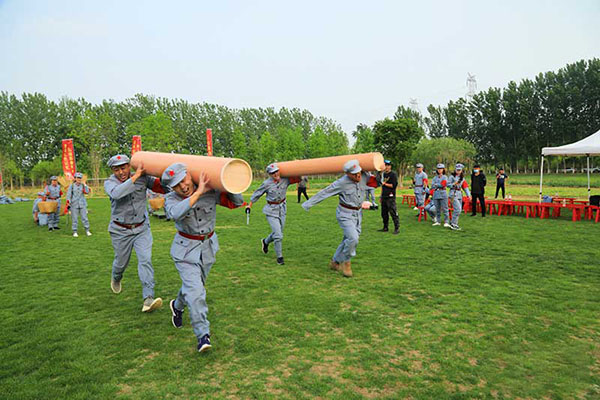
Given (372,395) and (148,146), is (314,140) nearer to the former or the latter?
(148,146)

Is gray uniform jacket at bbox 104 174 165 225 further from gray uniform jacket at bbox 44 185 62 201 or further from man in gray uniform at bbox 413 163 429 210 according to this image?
man in gray uniform at bbox 413 163 429 210

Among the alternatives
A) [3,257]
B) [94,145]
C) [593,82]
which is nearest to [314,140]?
[94,145]

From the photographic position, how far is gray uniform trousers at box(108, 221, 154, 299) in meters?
5.49

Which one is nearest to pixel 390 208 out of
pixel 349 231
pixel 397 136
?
pixel 349 231

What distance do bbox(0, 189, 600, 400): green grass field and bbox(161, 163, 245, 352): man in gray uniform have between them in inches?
20.1

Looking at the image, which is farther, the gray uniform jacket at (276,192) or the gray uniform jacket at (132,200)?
the gray uniform jacket at (276,192)

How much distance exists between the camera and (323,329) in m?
4.88

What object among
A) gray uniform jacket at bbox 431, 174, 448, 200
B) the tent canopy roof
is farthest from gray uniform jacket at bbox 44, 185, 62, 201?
the tent canopy roof

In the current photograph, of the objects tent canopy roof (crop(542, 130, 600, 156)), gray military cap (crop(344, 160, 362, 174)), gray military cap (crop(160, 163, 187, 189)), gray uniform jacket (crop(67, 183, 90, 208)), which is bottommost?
gray uniform jacket (crop(67, 183, 90, 208))

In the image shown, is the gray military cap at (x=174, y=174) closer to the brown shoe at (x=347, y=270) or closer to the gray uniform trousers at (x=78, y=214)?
the brown shoe at (x=347, y=270)

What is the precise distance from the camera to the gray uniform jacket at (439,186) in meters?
12.4

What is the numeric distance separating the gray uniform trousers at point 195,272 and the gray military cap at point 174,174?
710 mm

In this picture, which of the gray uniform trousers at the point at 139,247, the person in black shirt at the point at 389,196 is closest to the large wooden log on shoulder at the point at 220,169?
the gray uniform trousers at the point at 139,247

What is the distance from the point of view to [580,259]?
8.23 metres
